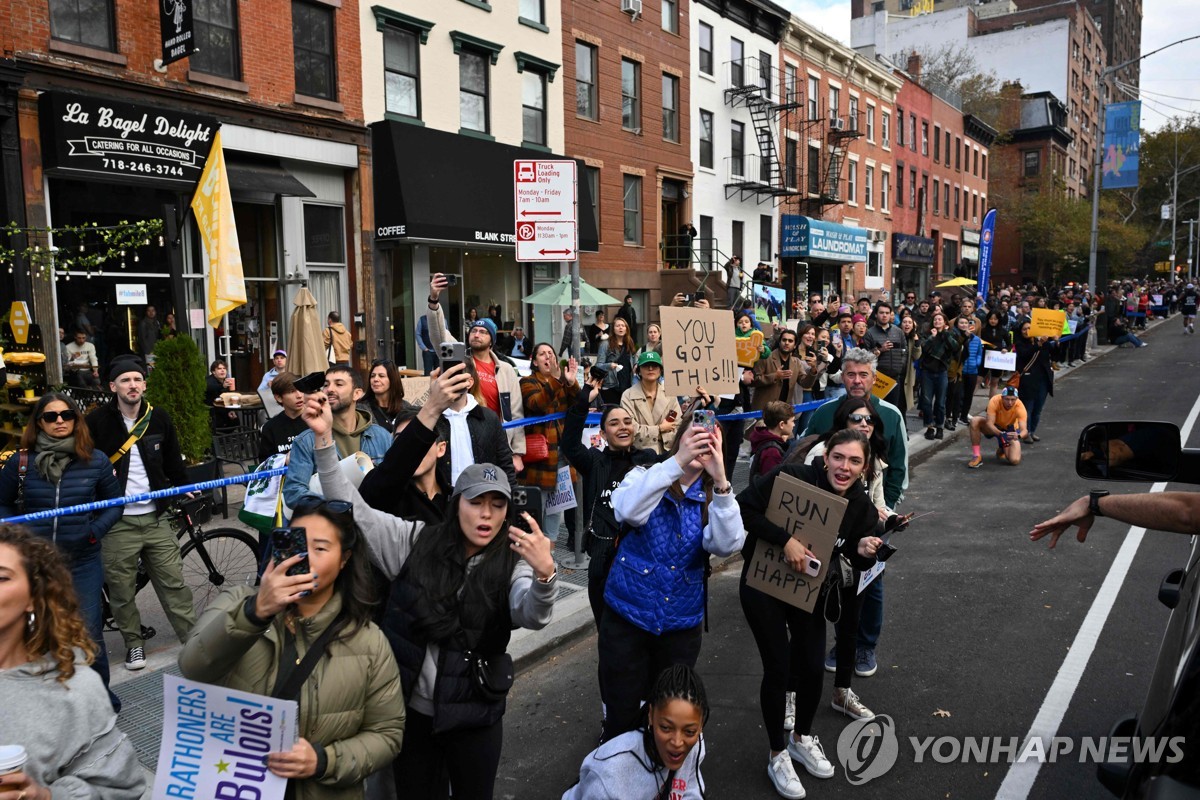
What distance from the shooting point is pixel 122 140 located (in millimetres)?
12508

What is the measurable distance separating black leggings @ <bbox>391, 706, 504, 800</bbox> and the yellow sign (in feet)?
31.9

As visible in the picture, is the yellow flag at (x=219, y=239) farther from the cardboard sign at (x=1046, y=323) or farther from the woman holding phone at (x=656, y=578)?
the cardboard sign at (x=1046, y=323)

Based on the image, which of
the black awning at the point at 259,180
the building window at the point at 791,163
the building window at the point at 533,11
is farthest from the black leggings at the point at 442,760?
the building window at the point at 791,163

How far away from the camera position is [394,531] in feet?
10.8

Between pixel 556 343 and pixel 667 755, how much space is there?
19.4 metres

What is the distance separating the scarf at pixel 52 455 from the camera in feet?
16.0

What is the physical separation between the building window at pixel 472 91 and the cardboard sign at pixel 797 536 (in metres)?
16.3

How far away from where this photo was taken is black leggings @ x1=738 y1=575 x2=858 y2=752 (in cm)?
427

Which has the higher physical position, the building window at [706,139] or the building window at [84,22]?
the building window at [706,139]

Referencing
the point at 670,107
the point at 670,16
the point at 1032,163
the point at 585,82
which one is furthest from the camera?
the point at 1032,163

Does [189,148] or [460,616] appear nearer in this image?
[460,616]

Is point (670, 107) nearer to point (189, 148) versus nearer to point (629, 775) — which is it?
point (189, 148)

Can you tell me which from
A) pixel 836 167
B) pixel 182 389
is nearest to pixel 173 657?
pixel 182 389

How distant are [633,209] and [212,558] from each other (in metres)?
19.6
